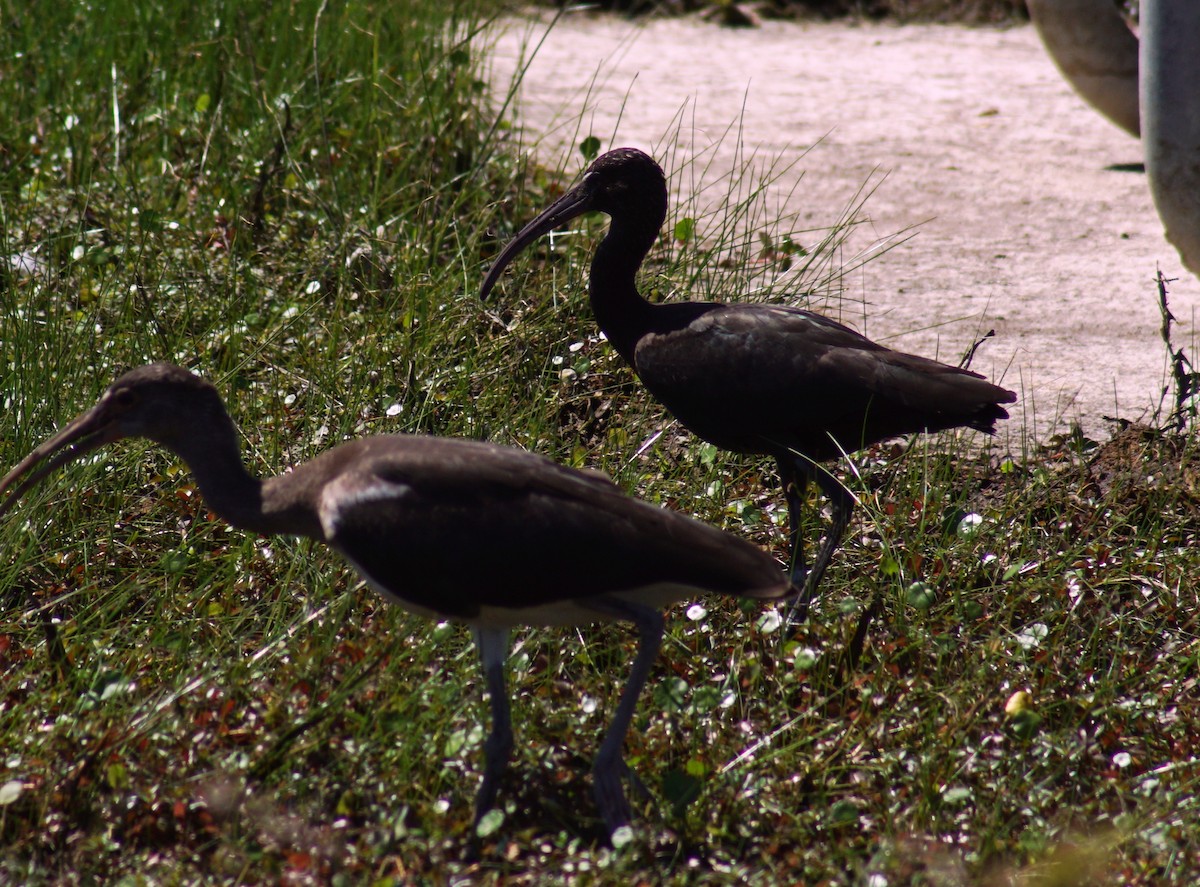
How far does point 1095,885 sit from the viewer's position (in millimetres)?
3004

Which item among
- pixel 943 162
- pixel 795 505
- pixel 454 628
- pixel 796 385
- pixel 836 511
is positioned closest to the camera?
pixel 454 628

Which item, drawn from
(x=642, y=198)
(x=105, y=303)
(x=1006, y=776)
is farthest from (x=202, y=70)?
(x=1006, y=776)

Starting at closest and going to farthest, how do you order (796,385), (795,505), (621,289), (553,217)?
(796,385)
(795,505)
(621,289)
(553,217)

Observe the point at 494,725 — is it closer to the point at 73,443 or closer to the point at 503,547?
the point at 503,547

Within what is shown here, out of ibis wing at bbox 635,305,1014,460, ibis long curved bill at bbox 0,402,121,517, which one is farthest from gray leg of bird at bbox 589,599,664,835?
ibis long curved bill at bbox 0,402,121,517

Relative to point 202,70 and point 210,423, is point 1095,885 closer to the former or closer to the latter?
point 210,423

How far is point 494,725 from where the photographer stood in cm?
325

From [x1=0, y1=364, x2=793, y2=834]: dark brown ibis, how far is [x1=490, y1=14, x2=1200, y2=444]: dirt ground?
2110 millimetres

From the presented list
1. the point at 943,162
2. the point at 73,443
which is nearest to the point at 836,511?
the point at 73,443

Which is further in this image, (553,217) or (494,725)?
(553,217)

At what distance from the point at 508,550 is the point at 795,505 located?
1437mm

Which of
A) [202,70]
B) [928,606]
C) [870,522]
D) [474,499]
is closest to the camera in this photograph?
[474,499]

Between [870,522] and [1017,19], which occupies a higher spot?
[1017,19]

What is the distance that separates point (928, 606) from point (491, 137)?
3420 millimetres
